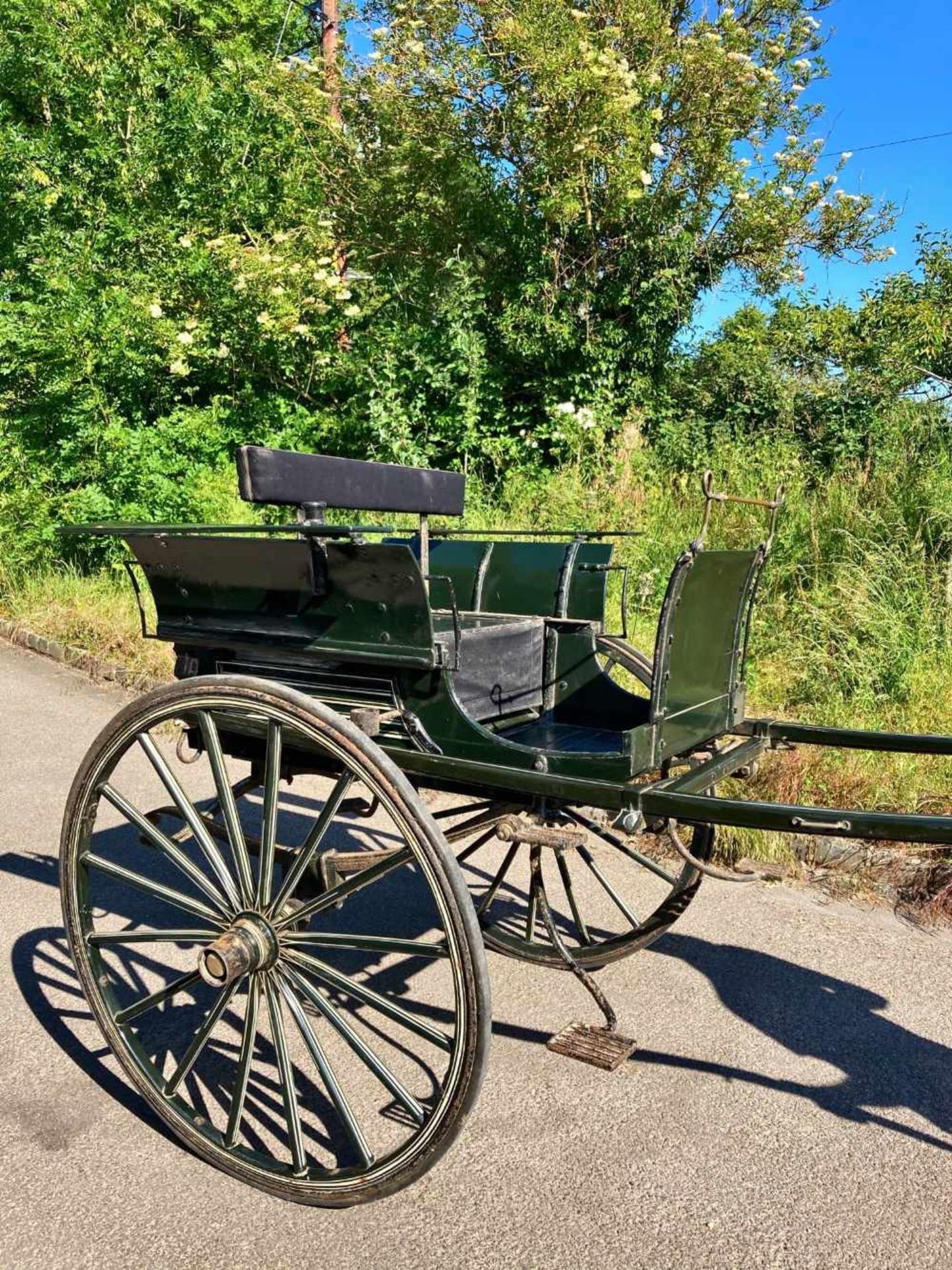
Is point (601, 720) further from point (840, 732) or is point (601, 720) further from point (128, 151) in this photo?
point (128, 151)

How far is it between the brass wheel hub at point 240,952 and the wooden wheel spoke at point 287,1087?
0.09 m

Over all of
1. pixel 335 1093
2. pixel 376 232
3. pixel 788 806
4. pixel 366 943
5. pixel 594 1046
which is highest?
pixel 376 232

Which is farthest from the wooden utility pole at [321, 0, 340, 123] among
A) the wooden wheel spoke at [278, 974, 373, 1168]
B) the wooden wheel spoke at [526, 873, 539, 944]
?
the wooden wheel spoke at [278, 974, 373, 1168]

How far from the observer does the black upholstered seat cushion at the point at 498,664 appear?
318 centimetres

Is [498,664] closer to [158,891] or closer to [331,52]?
[158,891]

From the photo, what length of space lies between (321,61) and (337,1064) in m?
10.5

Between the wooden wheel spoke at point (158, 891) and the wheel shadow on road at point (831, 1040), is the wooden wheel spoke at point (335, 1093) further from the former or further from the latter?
the wheel shadow on road at point (831, 1040)

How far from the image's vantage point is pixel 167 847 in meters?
2.70

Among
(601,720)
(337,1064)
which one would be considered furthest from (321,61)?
(337,1064)

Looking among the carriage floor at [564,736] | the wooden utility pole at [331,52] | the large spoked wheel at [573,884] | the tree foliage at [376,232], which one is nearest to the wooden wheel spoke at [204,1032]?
the large spoked wheel at [573,884]

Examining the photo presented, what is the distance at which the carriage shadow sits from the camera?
9.47ft

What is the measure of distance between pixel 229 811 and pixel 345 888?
39cm

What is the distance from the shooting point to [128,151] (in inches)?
429

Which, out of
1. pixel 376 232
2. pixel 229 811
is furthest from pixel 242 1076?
pixel 376 232
